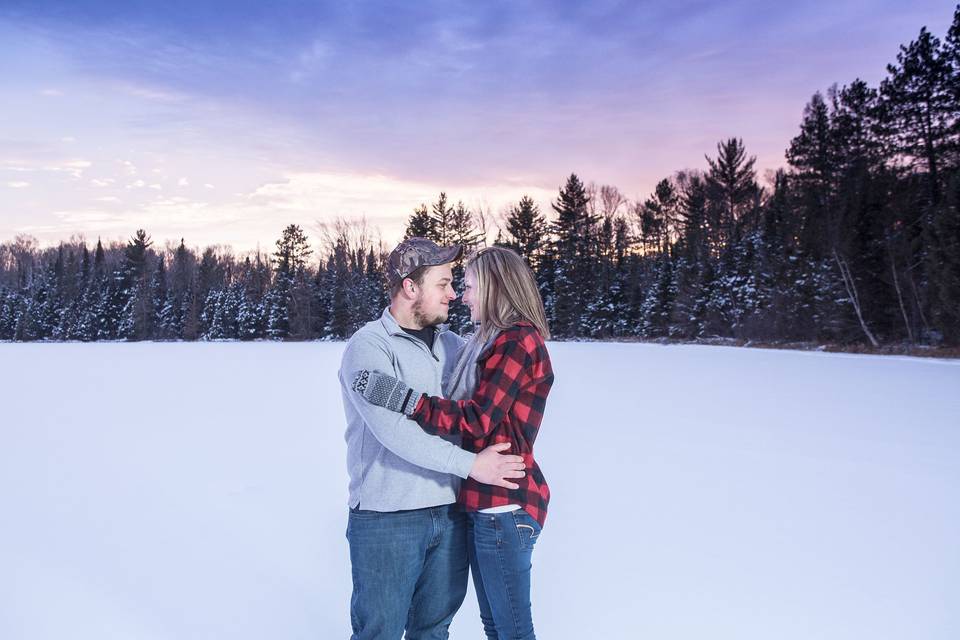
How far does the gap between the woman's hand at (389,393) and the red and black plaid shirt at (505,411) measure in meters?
0.03

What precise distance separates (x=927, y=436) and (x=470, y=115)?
19.3m

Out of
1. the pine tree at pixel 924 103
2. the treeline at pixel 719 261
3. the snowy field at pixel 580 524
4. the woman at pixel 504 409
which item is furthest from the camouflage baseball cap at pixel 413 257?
the pine tree at pixel 924 103

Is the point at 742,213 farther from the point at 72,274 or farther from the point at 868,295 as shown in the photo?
the point at 72,274

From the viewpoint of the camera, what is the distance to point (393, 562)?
1.78 metres

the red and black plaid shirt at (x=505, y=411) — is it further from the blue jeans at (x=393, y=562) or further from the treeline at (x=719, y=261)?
the treeline at (x=719, y=261)

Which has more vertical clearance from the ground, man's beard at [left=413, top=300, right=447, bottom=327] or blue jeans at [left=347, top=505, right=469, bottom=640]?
man's beard at [left=413, top=300, right=447, bottom=327]

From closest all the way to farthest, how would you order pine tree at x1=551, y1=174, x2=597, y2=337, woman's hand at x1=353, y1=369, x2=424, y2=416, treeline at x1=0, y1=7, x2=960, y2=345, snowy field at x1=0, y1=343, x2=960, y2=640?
woman's hand at x1=353, y1=369, x2=424, y2=416, snowy field at x1=0, y1=343, x2=960, y2=640, treeline at x1=0, y1=7, x2=960, y2=345, pine tree at x1=551, y1=174, x2=597, y2=337

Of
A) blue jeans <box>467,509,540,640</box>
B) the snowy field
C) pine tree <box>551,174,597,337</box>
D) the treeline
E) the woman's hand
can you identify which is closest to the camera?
the woman's hand

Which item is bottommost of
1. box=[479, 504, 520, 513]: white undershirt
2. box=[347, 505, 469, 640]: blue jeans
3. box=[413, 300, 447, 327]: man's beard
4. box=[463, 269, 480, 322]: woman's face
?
box=[347, 505, 469, 640]: blue jeans

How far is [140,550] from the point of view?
3.67 meters

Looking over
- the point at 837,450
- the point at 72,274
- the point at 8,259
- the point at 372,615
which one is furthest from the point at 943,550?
the point at 8,259

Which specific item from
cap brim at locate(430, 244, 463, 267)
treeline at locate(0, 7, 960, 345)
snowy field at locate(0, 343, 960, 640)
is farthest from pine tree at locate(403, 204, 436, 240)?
cap brim at locate(430, 244, 463, 267)

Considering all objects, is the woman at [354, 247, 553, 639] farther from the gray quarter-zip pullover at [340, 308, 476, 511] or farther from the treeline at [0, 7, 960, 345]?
the treeline at [0, 7, 960, 345]

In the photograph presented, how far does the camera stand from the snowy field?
288cm
